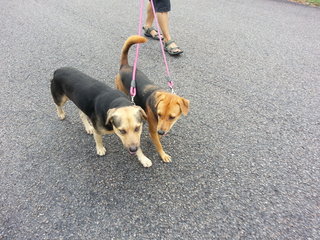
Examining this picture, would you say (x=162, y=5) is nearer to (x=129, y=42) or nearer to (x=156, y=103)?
(x=129, y=42)

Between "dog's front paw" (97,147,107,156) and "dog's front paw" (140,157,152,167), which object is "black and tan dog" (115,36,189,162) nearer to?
"dog's front paw" (140,157,152,167)

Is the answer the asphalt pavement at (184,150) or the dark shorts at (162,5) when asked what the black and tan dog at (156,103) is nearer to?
the asphalt pavement at (184,150)

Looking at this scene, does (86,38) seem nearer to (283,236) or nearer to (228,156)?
(228,156)

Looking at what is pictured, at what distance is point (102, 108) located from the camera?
2748mm

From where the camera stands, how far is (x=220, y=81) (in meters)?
4.33

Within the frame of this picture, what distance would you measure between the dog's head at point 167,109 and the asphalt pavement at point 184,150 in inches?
24.1

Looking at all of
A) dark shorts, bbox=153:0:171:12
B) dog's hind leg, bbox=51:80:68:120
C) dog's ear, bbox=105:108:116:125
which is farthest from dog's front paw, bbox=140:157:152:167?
dark shorts, bbox=153:0:171:12

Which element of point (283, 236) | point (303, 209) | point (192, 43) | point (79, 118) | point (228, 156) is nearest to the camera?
point (283, 236)

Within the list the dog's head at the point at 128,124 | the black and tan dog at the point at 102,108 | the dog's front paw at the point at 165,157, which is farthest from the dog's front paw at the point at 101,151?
the dog's front paw at the point at 165,157

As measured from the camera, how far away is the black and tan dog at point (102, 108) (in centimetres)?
248

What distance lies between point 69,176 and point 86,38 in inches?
154

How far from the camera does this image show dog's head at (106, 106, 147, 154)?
2455 mm

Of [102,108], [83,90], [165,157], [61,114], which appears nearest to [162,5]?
[83,90]

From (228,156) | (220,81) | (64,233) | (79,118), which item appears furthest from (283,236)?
(79,118)
